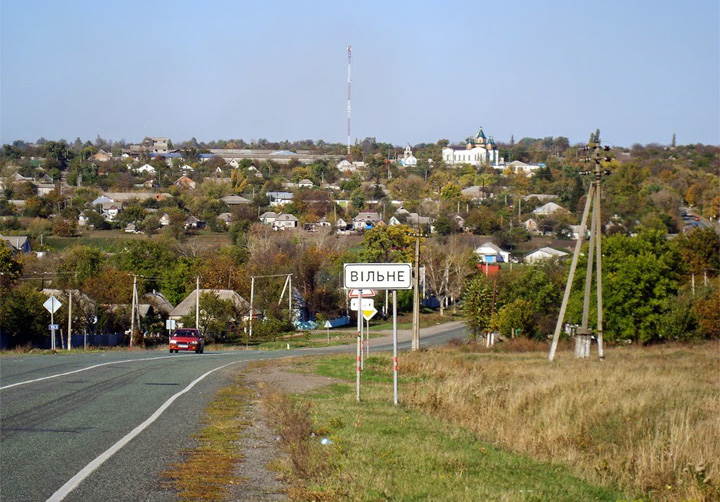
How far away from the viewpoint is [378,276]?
17.0 meters

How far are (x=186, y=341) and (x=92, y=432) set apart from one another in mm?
36822

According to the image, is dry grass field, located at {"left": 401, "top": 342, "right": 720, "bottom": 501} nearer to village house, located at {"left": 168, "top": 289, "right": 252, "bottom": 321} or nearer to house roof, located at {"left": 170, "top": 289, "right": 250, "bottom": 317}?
village house, located at {"left": 168, "top": 289, "right": 252, "bottom": 321}

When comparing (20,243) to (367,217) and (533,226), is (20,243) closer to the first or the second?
(367,217)

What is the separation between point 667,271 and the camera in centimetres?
6469

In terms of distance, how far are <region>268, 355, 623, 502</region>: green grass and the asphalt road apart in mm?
1763

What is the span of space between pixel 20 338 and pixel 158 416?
165 ft

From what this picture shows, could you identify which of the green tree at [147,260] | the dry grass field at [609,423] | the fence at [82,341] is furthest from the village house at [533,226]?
the dry grass field at [609,423]

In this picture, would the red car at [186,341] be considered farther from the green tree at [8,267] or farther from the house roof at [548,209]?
the house roof at [548,209]

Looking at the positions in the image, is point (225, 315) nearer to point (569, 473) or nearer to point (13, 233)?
point (569, 473)

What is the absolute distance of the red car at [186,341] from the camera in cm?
4798

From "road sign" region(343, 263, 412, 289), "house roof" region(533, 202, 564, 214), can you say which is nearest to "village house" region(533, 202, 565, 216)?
"house roof" region(533, 202, 564, 214)

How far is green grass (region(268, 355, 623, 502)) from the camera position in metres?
9.04

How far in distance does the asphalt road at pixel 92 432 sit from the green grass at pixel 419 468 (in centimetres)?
176

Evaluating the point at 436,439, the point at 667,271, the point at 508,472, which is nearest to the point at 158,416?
the point at 436,439
